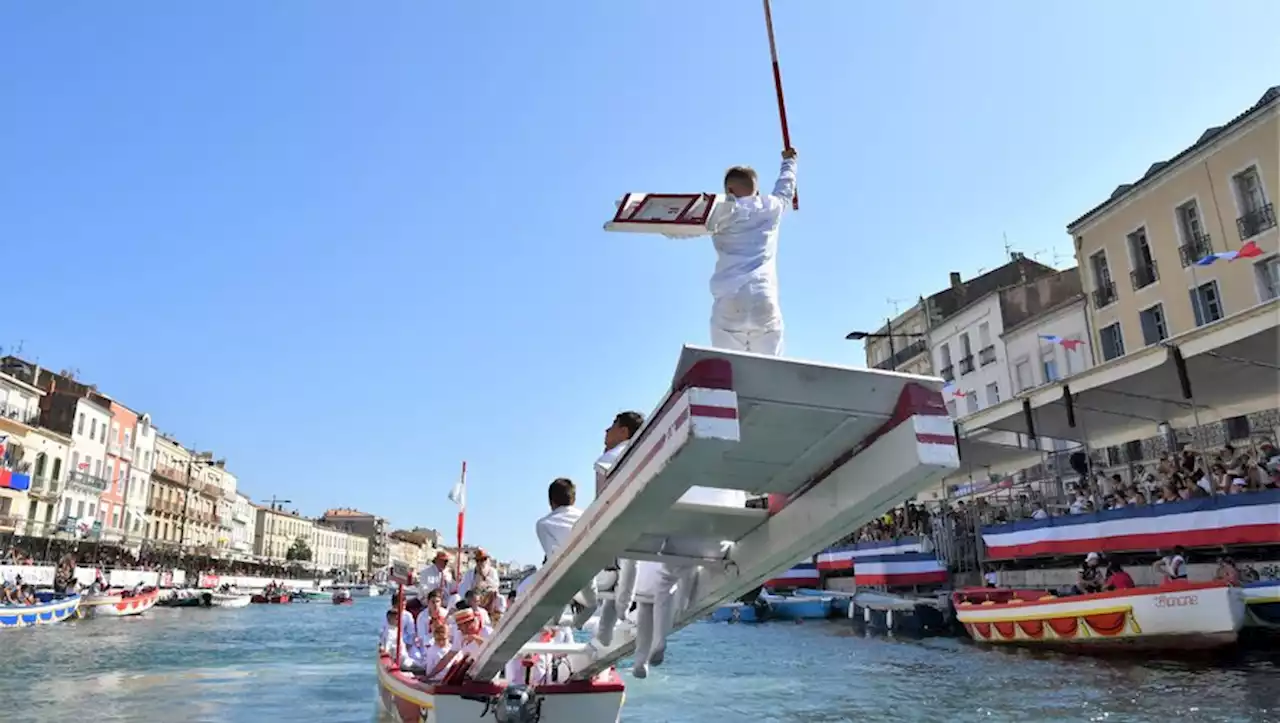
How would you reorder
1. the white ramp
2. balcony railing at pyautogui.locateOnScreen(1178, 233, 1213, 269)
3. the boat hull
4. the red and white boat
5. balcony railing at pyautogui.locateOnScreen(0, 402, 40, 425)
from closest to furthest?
the white ramp < the boat hull < balcony railing at pyautogui.locateOnScreen(1178, 233, 1213, 269) < the red and white boat < balcony railing at pyautogui.locateOnScreen(0, 402, 40, 425)

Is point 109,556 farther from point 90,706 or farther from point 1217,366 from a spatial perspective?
point 1217,366

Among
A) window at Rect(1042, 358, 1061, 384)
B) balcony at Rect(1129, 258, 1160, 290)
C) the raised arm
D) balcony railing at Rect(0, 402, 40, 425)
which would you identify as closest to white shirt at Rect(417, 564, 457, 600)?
the raised arm

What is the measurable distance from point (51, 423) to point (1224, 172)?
65.7 m

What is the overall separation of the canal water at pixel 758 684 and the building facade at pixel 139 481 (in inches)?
1574

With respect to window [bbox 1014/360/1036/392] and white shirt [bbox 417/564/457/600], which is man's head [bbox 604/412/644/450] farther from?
window [bbox 1014/360/1036/392]

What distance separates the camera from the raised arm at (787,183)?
207 inches

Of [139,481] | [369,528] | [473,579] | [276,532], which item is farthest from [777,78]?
[369,528]

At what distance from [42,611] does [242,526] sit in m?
72.3

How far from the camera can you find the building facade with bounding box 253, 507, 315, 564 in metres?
113

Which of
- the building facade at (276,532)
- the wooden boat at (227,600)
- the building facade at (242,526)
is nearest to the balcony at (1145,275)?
the wooden boat at (227,600)

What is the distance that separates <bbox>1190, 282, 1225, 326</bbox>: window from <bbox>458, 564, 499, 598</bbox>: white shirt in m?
26.3

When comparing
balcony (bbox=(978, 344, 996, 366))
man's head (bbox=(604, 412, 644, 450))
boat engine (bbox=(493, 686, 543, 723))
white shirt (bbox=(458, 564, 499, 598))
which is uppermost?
balcony (bbox=(978, 344, 996, 366))

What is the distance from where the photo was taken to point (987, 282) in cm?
4847

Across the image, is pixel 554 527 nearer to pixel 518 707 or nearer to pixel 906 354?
pixel 518 707
